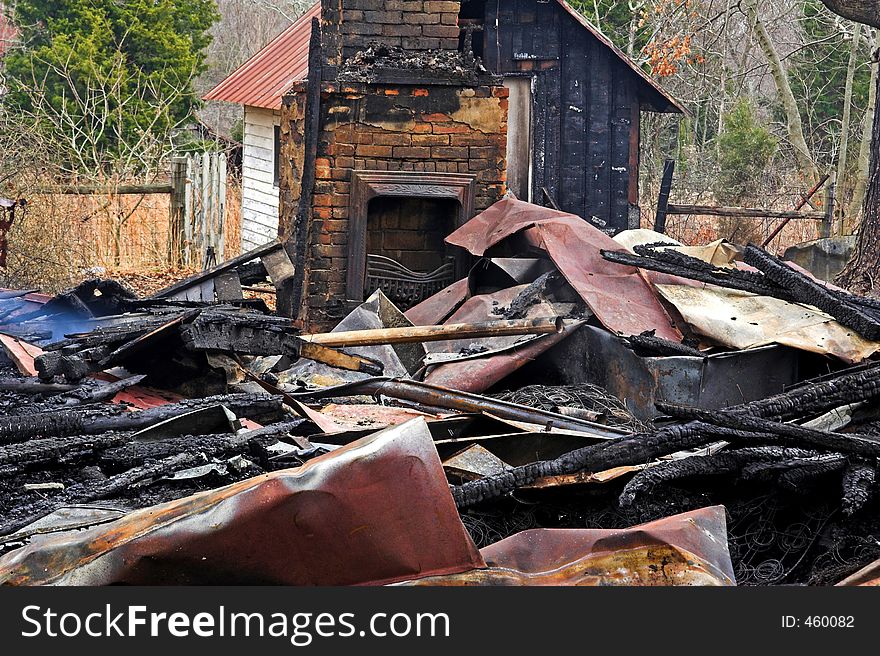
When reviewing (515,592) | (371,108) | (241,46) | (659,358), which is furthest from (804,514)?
(241,46)

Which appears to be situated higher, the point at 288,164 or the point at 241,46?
the point at 241,46

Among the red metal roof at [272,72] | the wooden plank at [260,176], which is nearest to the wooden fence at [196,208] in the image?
the red metal roof at [272,72]

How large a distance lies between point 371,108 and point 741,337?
13.2ft

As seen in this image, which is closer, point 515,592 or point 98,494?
point 515,592

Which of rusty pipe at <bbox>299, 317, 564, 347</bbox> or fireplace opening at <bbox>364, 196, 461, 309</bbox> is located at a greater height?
fireplace opening at <bbox>364, 196, 461, 309</bbox>

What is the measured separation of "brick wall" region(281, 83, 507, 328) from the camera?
9078 mm

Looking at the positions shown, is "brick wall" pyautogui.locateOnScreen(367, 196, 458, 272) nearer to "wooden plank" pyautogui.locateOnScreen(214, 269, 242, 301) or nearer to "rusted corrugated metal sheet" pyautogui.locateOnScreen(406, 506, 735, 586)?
"wooden plank" pyautogui.locateOnScreen(214, 269, 242, 301)

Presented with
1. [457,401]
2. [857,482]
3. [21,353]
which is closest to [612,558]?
[857,482]

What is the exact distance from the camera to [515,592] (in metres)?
2.68

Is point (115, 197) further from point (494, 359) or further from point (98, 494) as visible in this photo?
point (98, 494)

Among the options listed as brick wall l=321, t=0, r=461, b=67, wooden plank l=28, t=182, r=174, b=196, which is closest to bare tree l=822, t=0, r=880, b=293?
brick wall l=321, t=0, r=461, b=67

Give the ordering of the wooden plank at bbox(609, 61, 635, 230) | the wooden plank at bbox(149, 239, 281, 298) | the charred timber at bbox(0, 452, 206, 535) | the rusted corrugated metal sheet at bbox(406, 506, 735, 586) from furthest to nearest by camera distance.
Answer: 1. the wooden plank at bbox(609, 61, 635, 230)
2. the wooden plank at bbox(149, 239, 281, 298)
3. the charred timber at bbox(0, 452, 206, 535)
4. the rusted corrugated metal sheet at bbox(406, 506, 735, 586)

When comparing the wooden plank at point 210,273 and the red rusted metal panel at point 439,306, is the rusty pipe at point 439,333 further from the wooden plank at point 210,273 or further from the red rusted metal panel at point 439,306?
the wooden plank at point 210,273

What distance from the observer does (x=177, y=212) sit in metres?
15.3
